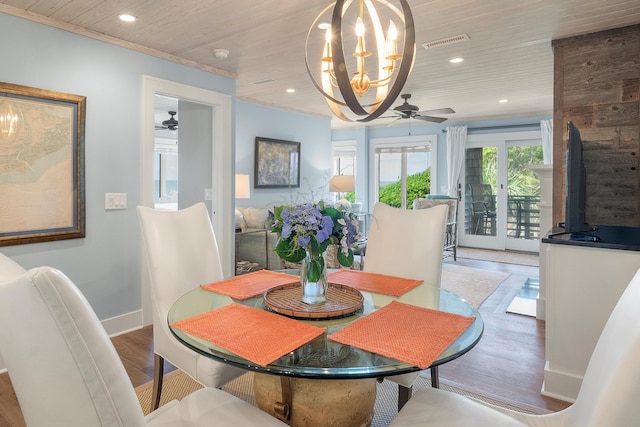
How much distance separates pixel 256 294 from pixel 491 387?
1.66 metres

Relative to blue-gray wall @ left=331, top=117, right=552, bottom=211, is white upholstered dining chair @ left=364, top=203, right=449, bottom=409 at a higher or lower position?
lower

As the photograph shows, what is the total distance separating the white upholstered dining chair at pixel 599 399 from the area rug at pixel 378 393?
86 cm

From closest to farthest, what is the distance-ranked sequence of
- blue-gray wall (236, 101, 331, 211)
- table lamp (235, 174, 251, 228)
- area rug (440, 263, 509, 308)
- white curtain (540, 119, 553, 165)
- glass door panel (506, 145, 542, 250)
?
1. area rug (440, 263, 509, 308)
2. table lamp (235, 174, 251, 228)
3. blue-gray wall (236, 101, 331, 211)
4. white curtain (540, 119, 553, 165)
5. glass door panel (506, 145, 542, 250)

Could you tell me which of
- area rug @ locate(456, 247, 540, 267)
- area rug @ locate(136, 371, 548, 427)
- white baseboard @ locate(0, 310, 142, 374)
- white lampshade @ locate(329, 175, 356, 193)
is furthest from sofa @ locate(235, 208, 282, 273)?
area rug @ locate(456, 247, 540, 267)

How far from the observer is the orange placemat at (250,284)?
174cm

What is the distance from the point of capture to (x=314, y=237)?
58.8 inches

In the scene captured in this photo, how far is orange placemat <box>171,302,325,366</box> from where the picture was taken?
1145 millimetres

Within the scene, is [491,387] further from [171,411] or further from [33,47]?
[33,47]

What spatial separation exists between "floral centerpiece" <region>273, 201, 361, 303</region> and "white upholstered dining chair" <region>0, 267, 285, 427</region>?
2.67 feet

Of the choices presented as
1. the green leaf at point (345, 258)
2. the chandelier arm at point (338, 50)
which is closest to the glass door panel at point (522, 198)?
the chandelier arm at point (338, 50)

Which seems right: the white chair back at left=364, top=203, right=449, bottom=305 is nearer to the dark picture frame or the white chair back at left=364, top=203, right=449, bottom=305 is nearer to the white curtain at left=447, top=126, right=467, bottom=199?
the dark picture frame

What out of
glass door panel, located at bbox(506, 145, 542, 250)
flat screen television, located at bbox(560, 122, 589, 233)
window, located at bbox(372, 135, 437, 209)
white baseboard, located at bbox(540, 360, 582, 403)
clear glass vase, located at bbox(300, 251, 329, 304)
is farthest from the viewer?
window, located at bbox(372, 135, 437, 209)

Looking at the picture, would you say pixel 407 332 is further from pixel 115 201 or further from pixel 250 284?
pixel 115 201

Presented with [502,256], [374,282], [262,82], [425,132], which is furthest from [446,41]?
[425,132]
